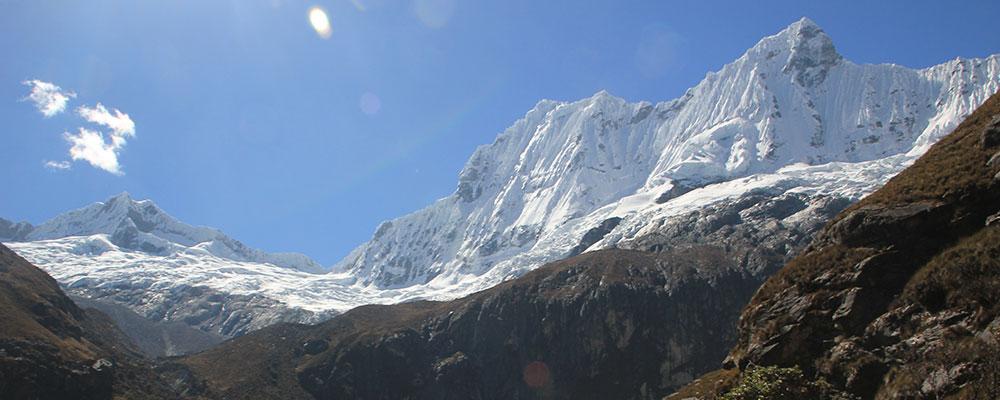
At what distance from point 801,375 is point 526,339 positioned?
125 m

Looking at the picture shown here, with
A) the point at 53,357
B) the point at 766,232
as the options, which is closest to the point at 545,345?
the point at 766,232

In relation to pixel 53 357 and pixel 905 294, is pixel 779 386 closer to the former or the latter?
pixel 905 294

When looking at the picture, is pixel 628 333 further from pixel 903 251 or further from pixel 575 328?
pixel 903 251

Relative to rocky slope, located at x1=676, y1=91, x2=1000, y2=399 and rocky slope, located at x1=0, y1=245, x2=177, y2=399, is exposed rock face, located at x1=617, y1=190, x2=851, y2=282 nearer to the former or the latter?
rocky slope, located at x1=676, y1=91, x2=1000, y2=399

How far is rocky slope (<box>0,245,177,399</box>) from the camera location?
97250 millimetres

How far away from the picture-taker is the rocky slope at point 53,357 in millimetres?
97250

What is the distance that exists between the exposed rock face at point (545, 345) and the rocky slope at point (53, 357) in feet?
65.1

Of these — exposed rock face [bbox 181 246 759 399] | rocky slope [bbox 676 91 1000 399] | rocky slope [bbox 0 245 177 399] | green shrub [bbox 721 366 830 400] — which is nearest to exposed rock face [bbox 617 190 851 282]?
exposed rock face [bbox 181 246 759 399]

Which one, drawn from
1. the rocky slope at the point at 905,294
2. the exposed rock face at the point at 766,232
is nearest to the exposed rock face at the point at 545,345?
the exposed rock face at the point at 766,232

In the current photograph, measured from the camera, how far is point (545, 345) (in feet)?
498

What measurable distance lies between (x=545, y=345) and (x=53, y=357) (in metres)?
102

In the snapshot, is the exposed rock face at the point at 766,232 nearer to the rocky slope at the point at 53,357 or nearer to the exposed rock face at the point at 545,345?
the exposed rock face at the point at 545,345

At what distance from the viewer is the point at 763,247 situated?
164 meters

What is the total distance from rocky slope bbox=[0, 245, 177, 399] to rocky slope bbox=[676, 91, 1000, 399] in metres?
109
